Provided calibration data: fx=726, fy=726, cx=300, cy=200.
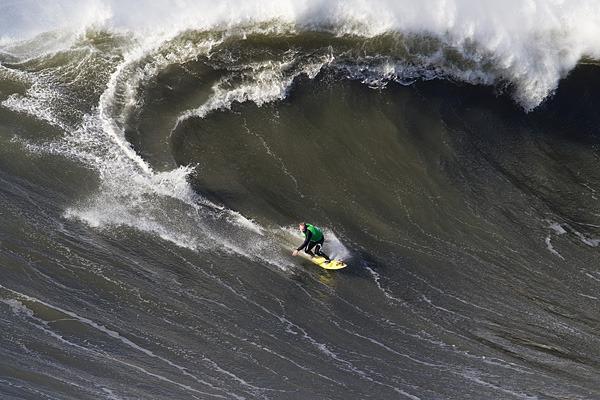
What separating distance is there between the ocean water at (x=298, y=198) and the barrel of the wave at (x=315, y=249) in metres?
0.18

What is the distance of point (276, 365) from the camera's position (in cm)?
1082

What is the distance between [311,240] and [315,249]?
24 centimetres

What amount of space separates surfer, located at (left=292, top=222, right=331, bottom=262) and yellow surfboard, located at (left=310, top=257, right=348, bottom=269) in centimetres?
7

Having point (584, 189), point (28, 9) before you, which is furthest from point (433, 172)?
point (28, 9)

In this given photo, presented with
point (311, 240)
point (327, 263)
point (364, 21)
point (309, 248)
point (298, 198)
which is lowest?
point (327, 263)

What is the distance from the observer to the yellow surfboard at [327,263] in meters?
12.6

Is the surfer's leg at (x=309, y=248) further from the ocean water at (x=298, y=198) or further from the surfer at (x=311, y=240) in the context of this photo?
the ocean water at (x=298, y=198)

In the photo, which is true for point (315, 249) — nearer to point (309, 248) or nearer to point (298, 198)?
point (309, 248)

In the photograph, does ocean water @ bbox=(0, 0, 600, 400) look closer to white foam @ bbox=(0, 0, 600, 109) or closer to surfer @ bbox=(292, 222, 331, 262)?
white foam @ bbox=(0, 0, 600, 109)

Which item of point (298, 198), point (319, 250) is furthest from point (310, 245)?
point (298, 198)

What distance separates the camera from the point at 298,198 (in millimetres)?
13797

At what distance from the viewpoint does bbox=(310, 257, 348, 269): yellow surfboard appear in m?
12.6

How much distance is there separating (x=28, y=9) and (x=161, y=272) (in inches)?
328

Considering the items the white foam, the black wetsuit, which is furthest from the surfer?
the white foam
